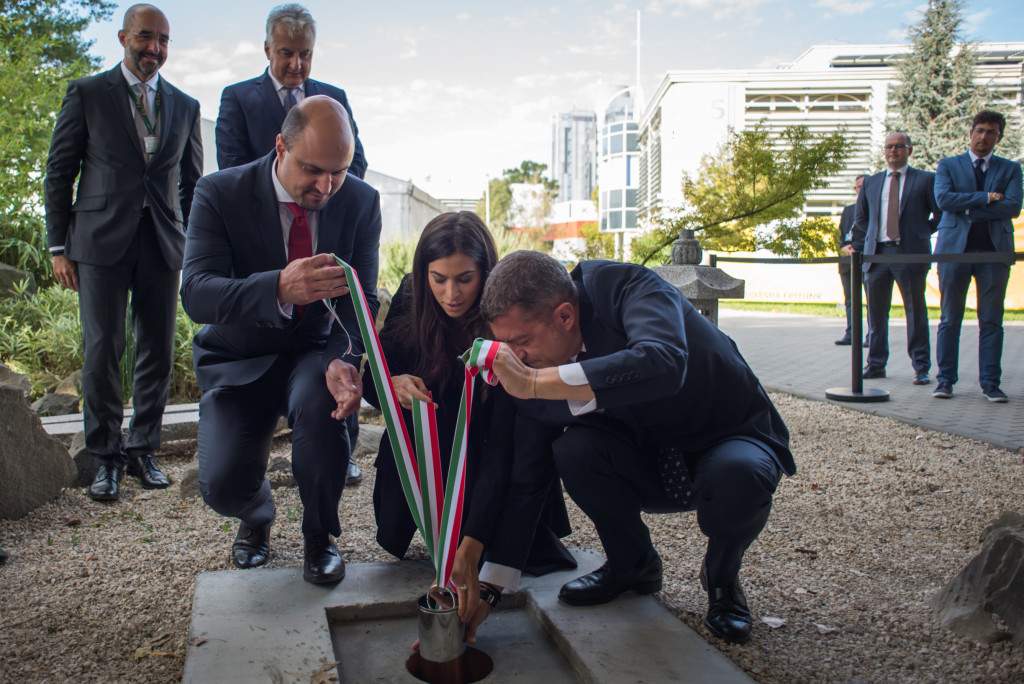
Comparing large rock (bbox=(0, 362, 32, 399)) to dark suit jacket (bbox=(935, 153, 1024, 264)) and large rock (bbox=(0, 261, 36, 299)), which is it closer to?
large rock (bbox=(0, 261, 36, 299))

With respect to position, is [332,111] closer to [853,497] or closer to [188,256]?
[188,256]

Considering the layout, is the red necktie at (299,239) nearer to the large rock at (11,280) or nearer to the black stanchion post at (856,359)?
the black stanchion post at (856,359)

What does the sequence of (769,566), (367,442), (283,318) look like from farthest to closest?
(367,442)
(769,566)
(283,318)

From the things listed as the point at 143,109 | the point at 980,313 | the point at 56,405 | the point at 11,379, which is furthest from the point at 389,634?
the point at 980,313

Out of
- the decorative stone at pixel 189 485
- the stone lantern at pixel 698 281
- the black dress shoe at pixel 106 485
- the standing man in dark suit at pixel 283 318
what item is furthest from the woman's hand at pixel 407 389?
the stone lantern at pixel 698 281

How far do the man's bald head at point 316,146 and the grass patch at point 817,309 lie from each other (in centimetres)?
1141

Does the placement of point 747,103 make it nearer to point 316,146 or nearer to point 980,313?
point 980,313

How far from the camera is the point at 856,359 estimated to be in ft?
19.0

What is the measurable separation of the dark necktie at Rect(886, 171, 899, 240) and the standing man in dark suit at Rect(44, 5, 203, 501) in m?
5.37

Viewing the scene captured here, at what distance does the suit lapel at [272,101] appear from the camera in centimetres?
371

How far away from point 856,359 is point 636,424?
4079 millimetres

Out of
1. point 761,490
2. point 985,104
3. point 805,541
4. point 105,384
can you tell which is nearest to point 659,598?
point 761,490

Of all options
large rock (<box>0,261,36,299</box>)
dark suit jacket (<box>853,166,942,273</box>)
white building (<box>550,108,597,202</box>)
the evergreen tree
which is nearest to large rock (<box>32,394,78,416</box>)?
large rock (<box>0,261,36,299</box>)

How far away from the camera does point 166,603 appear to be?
8.36 ft
